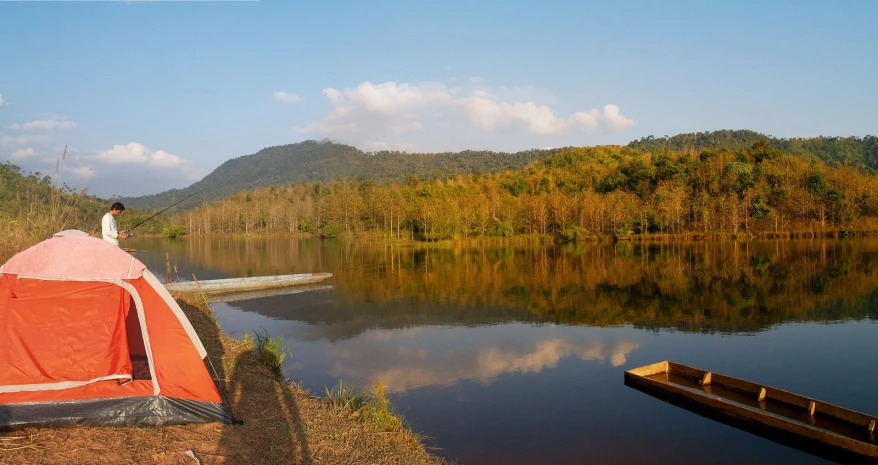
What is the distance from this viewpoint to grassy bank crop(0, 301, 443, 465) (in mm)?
4371

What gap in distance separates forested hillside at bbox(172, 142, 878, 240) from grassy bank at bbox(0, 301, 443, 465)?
3782cm

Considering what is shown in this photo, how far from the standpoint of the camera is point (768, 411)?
7.07 m

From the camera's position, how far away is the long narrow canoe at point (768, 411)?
5984 mm

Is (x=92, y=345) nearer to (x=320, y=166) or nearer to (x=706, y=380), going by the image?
(x=706, y=380)

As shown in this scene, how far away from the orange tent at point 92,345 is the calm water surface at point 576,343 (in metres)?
2.95

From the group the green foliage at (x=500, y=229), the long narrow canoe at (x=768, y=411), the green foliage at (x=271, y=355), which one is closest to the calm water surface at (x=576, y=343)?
the long narrow canoe at (x=768, y=411)

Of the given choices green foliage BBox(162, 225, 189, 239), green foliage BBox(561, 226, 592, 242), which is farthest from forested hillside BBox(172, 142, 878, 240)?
green foliage BBox(162, 225, 189, 239)

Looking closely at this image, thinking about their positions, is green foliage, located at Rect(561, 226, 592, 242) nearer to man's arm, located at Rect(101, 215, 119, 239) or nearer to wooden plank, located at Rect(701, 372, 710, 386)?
wooden plank, located at Rect(701, 372, 710, 386)

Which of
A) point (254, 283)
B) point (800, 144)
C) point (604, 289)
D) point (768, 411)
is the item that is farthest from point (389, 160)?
point (768, 411)

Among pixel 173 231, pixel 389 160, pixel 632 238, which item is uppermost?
pixel 389 160

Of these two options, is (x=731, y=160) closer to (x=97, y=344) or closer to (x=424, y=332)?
(x=424, y=332)

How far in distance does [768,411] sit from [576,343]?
4410 mm

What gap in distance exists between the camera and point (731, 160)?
1820 inches

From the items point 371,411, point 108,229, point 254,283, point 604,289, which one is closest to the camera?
point 371,411
